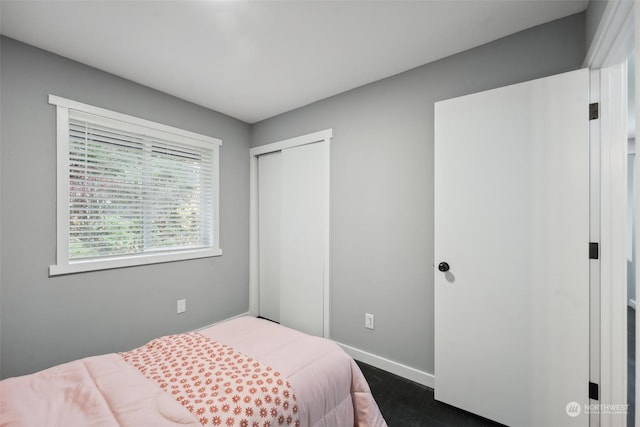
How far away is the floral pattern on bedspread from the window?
1234 mm

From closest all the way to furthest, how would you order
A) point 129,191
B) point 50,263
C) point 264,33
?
point 264,33, point 50,263, point 129,191

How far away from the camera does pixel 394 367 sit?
2201mm

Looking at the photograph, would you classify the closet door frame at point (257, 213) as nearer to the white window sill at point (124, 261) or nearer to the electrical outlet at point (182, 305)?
the white window sill at point (124, 261)

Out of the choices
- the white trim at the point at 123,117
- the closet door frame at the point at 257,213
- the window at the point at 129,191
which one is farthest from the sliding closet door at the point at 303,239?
the white trim at the point at 123,117

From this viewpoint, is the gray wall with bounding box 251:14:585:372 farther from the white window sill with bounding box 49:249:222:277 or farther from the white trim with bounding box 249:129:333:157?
the white window sill with bounding box 49:249:222:277

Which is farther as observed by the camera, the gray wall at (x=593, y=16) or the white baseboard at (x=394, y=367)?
the white baseboard at (x=394, y=367)

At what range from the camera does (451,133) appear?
1.81m

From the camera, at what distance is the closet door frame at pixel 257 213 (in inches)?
105

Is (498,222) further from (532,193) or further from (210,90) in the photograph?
(210,90)

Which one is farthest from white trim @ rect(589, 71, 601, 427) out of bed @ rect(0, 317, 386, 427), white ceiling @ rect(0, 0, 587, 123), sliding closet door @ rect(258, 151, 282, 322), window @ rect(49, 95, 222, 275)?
window @ rect(49, 95, 222, 275)

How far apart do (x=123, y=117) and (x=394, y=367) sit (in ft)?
10.2

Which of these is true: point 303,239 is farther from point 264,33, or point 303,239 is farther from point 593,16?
point 593,16

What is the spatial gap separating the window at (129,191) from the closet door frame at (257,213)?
48 centimetres

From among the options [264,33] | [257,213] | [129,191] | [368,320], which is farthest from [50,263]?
[368,320]
